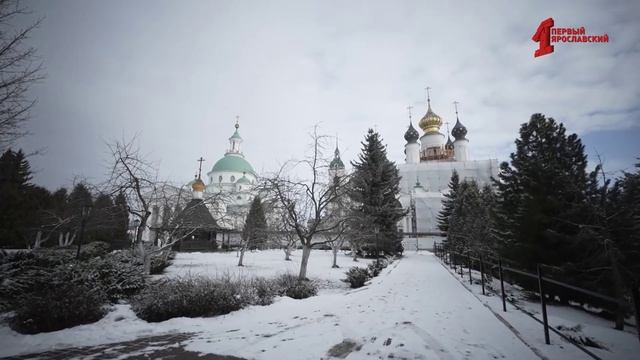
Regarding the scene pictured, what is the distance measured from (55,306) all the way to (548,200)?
11.7m

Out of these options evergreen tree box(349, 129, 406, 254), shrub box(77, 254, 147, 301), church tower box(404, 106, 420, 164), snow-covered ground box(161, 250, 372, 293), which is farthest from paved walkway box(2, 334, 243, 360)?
church tower box(404, 106, 420, 164)

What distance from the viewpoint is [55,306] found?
5.28 meters

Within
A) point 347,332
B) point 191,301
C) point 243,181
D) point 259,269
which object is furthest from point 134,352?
point 243,181

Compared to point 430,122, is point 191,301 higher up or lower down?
lower down

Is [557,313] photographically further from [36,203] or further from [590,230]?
[36,203]

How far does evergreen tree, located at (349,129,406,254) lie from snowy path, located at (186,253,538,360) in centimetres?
1433

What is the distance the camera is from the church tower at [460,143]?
62.9m

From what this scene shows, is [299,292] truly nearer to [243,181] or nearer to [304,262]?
[304,262]

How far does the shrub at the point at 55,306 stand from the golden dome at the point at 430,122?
226 ft

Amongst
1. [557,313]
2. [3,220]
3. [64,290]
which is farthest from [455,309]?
[3,220]

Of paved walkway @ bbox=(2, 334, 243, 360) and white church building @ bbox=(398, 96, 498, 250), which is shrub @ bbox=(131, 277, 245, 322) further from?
white church building @ bbox=(398, 96, 498, 250)

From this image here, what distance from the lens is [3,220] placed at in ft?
71.5

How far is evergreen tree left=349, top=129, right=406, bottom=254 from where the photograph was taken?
2264 centimetres

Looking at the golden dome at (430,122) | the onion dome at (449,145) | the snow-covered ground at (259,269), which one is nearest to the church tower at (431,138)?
the golden dome at (430,122)
